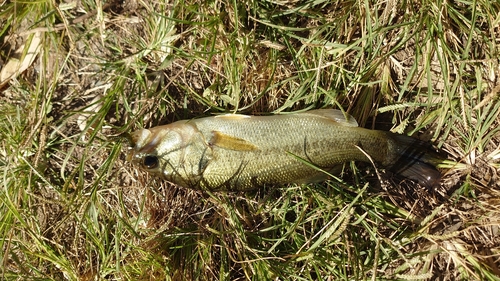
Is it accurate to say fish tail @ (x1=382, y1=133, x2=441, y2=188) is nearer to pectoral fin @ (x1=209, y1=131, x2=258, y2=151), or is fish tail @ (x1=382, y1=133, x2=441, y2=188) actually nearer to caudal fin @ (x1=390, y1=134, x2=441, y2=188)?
caudal fin @ (x1=390, y1=134, x2=441, y2=188)

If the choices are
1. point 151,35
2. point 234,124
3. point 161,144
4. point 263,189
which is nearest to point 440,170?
Result: point 263,189

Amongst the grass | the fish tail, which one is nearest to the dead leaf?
the grass

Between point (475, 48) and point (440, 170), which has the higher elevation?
point (475, 48)

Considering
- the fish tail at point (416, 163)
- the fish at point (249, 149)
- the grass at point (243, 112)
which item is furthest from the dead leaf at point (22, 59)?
the fish tail at point (416, 163)

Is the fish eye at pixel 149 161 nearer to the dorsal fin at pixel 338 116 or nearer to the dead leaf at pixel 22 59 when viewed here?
the dorsal fin at pixel 338 116

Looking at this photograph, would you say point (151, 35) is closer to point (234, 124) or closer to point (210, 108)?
point (210, 108)

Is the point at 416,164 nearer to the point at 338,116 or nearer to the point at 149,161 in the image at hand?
the point at 338,116
